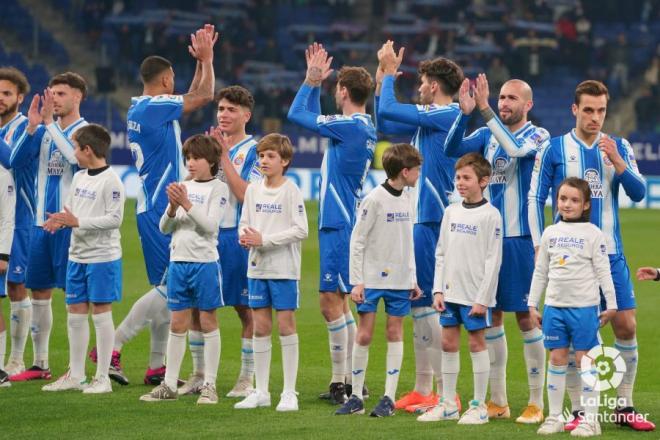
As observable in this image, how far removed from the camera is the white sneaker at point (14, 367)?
9.85 m

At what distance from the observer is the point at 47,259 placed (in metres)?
9.70

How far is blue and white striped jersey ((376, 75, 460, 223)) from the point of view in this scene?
28.7 feet

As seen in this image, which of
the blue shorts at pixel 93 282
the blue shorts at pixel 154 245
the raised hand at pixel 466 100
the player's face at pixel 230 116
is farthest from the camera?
the blue shorts at pixel 154 245

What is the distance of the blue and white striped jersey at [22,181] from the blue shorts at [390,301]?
3.02 metres

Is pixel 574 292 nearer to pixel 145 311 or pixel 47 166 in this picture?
pixel 145 311

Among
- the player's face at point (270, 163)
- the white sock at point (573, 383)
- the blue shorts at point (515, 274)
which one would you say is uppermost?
the player's face at point (270, 163)

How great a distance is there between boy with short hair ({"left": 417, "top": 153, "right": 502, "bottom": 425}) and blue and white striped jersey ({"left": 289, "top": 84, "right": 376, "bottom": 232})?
3.55 feet

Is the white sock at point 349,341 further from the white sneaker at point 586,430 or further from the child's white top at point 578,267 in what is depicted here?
the white sneaker at point 586,430

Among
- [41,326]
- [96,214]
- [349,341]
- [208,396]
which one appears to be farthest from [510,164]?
[41,326]

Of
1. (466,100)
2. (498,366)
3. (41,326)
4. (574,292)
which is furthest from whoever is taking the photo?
(41,326)

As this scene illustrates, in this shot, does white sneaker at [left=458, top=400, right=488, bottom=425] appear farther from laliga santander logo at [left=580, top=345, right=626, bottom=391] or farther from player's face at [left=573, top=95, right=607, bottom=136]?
player's face at [left=573, top=95, right=607, bottom=136]

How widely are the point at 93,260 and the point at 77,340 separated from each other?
603 millimetres

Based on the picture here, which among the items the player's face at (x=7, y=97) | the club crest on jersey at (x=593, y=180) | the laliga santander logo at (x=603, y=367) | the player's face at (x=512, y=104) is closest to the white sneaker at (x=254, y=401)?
the laliga santander logo at (x=603, y=367)

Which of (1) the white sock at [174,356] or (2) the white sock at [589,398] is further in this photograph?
(1) the white sock at [174,356]
